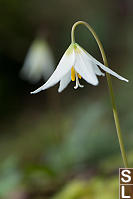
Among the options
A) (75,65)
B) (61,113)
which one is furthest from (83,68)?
(61,113)

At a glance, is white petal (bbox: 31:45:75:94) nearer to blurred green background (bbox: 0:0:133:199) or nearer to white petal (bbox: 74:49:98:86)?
white petal (bbox: 74:49:98:86)

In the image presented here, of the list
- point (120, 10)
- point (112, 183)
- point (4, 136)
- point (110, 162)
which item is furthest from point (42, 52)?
point (120, 10)

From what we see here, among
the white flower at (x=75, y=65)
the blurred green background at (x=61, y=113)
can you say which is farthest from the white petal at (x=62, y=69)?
the blurred green background at (x=61, y=113)

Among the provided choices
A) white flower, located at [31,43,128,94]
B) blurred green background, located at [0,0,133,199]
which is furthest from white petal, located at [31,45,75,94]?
blurred green background, located at [0,0,133,199]

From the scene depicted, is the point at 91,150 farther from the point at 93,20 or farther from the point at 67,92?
the point at 93,20

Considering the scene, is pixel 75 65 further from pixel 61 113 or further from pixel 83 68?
pixel 61 113
